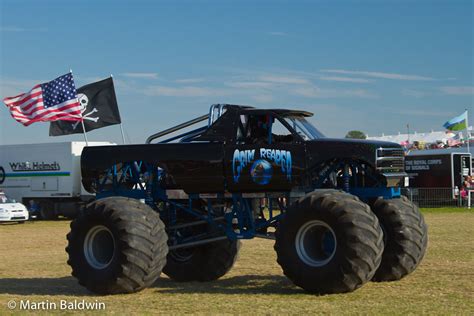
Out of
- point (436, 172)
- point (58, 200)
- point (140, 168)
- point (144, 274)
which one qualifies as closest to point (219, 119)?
point (140, 168)

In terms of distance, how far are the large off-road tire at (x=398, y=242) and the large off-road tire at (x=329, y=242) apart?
1385 mm

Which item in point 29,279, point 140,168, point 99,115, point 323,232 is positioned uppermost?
point 99,115

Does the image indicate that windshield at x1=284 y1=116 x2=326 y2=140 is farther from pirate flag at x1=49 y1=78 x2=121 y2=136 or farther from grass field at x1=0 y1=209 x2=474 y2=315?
pirate flag at x1=49 y1=78 x2=121 y2=136

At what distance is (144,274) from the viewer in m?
11.5

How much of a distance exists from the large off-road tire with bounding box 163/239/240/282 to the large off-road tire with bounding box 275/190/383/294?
2387 mm

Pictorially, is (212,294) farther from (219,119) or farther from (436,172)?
(436,172)

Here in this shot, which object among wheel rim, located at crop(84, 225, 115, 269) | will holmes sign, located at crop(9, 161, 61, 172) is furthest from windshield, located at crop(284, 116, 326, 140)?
will holmes sign, located at crop(9, 161, 61, 172)

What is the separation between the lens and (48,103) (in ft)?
114

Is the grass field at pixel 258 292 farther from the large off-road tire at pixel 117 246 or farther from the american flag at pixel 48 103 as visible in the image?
the american flag at pixel 48 103

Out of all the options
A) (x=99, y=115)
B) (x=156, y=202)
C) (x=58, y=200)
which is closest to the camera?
(x=156, y=202)

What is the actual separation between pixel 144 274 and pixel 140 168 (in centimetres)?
266

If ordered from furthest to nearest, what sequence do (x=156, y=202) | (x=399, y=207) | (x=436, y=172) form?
(x=436, y=172)
(x=156, y=202)
(x=399, y=207)

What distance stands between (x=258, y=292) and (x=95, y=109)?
85.1 feet

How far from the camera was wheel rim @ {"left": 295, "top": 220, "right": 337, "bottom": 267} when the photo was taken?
11.3m
